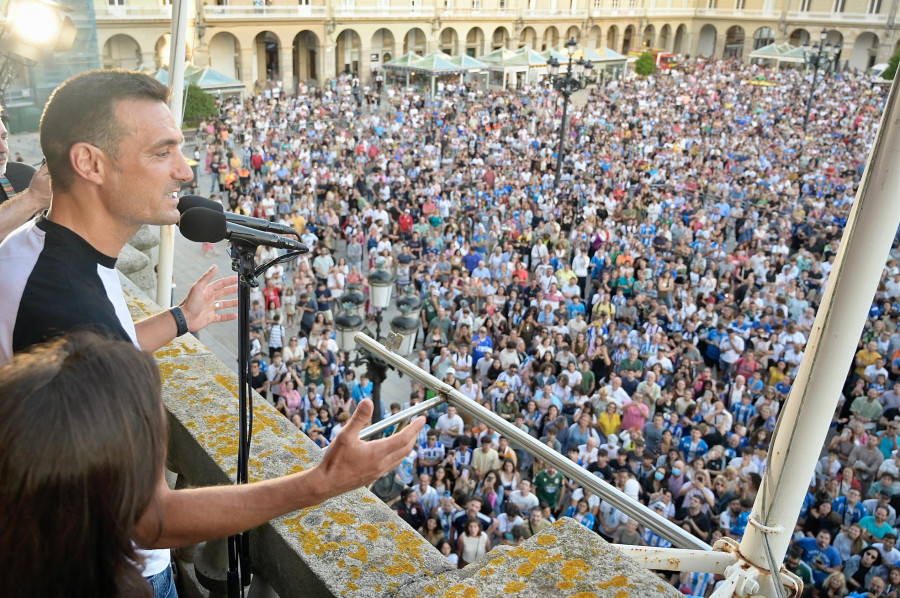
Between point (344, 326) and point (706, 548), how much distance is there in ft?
21.1

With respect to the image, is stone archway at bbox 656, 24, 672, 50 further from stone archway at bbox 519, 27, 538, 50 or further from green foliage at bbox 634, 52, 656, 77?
green foliage at bbox 634, 52, 656, 77

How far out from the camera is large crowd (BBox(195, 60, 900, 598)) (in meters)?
7.21

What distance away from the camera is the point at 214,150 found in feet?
63.1

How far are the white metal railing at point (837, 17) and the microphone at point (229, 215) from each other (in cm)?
6229

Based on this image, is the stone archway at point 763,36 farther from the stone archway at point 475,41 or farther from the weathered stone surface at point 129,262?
the weathered stone surface at point 129,262

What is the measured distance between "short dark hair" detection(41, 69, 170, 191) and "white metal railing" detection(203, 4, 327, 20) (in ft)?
119

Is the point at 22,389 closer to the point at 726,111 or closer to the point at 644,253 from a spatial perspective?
the point at 644,253

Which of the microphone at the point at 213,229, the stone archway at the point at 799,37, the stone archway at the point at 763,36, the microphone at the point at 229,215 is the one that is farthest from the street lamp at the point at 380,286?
the stone archway at the point at 799,37

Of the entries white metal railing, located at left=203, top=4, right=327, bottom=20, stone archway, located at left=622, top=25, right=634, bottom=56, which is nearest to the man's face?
white metal railing, located at left=203, top=4, right=327, bottom=20

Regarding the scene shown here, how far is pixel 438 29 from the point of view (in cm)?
4391

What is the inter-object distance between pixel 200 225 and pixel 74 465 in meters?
1.21

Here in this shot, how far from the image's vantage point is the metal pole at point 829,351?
1.91 metres

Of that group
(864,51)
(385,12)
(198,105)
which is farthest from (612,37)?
(198,105)

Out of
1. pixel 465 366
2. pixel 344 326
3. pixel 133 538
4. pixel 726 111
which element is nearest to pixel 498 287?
pixel 465 366
